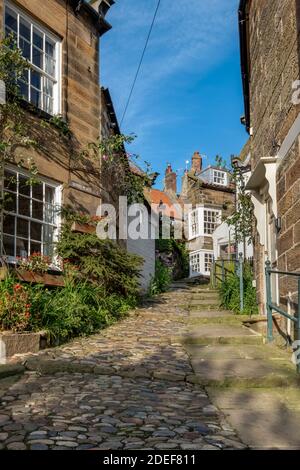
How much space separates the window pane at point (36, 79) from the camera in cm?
1027

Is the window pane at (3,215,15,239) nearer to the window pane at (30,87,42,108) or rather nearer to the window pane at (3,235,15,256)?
the window pane at (3,235,15,256)

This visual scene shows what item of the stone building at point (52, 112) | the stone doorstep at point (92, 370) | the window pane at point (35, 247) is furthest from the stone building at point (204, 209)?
the stone doorstep at point (92, 370)

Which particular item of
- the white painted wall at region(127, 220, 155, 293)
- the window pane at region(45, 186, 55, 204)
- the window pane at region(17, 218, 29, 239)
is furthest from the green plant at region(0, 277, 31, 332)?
the white painted wall at region(127, 220, 155, 293)

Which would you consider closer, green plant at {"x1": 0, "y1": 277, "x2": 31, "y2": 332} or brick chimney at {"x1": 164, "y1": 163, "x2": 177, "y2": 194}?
green plant at {"x1": 0, "y1": 277, "x2": 31, "y2": 332}

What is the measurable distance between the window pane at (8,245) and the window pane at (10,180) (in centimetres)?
83

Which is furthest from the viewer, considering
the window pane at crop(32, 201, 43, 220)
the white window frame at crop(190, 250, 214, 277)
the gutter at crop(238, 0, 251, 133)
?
the white window frame at crop(190, 250, 214, 277)

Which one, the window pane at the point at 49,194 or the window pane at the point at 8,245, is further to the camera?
the window pane at the point at 49,194

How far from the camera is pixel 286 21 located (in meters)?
7.05

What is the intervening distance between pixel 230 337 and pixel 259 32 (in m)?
5.26

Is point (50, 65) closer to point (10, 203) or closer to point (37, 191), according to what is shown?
point (37, 191)

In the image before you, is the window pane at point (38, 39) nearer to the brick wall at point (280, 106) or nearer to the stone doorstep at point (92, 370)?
the brick wall at point (280, 106)

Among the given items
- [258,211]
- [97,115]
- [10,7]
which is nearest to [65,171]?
[97,115]

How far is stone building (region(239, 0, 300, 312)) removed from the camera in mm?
6508

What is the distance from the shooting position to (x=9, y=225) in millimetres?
9062
